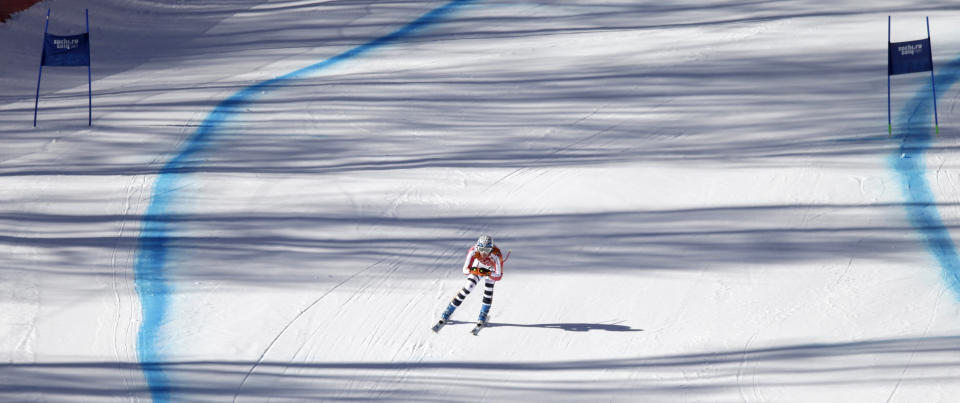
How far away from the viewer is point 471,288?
341 inches

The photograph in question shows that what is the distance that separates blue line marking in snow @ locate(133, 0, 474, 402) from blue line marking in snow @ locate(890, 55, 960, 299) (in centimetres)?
712

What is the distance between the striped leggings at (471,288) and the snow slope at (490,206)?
13.2 inches

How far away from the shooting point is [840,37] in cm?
1545

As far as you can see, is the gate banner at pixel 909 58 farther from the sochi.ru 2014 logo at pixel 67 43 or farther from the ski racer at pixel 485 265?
the sochi.ru 2014 logo at pixel 67 43

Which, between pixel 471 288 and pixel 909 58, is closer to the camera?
pixel 471 288

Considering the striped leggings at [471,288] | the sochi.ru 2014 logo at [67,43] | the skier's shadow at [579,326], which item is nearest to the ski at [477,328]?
the skier's shadow at [579,326]

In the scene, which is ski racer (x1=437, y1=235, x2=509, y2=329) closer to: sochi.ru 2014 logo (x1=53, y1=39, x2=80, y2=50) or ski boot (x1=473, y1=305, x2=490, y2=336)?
ski boot (x1=473, y1=305, x2=490, y2=336)

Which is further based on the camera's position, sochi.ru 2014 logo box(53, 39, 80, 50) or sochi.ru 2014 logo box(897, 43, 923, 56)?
sochi.ru 2014 logo box(53, 39, 80, 50)

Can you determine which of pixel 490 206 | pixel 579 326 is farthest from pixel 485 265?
pixel 490 206

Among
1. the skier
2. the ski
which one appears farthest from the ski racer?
the ski

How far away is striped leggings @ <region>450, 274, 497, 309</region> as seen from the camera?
339 inches

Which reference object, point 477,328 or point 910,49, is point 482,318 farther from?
point 910,49

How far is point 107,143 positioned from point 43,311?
434 centimetres

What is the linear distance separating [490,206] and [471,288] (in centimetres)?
267
